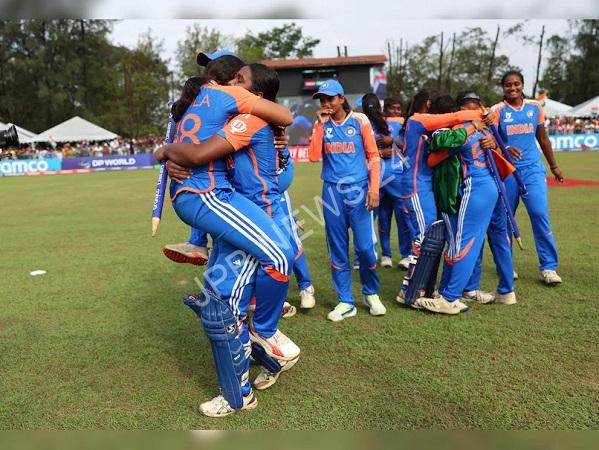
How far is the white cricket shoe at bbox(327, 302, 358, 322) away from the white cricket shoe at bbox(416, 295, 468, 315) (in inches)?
26.0

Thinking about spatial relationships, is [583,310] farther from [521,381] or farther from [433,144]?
[433,144]

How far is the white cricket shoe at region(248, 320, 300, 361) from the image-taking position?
3240mm

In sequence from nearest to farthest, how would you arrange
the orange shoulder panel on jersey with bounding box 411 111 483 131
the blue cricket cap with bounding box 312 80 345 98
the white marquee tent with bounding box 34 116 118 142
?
the orange shoulder panel on jersey with bounding box 411 111 483 131, the blue cricket cap with bounding box 312 80 345 98, the white marquee tent with bounding box 34 116 118 142

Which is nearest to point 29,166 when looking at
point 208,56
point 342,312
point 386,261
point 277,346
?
point 386,261

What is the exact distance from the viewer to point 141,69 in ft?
204

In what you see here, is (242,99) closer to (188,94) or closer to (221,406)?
(188,94)

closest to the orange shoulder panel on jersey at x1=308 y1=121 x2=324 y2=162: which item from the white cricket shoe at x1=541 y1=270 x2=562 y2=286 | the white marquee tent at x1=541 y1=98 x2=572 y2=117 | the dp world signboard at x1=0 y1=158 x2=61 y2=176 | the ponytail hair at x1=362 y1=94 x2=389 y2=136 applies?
the ponytail hair at x1=362 y1=94 x2=389 y2=136

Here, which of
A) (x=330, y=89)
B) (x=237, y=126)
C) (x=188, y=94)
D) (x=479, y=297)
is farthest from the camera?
(x=479, y=297)

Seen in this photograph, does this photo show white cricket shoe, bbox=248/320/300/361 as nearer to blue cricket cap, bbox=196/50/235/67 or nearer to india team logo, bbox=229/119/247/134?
india team logo, bbox=229/119/247/134

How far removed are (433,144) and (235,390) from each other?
8.98 feet

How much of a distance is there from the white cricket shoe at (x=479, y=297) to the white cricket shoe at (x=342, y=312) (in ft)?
3.97

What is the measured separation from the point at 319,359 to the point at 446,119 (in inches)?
89.7

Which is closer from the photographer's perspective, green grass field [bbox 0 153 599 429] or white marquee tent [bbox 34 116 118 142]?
green grass field [bbox 0 153 599 429]

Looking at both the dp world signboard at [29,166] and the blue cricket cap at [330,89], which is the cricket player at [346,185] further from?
the dp world signboard at [29,166]
